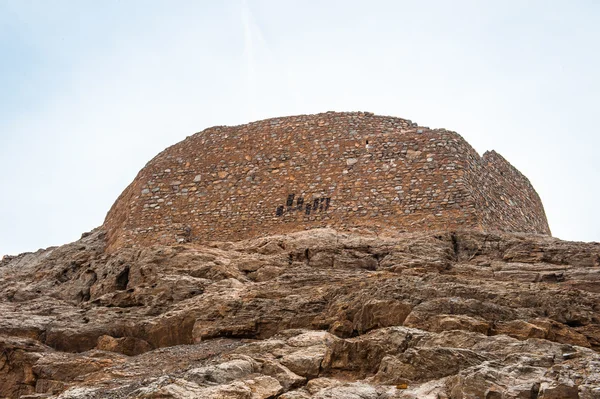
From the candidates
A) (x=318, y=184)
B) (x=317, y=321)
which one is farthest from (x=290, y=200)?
(x=317, y=321)

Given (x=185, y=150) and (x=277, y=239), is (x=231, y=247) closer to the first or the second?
(x=277, y=239)

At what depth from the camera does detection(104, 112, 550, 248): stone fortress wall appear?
17.6m

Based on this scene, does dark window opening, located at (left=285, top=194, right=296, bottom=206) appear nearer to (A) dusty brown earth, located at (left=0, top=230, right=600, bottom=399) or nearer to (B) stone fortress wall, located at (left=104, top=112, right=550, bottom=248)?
(B) stone fortress wall, located at (left=104, top=112, right=550, bottom=248)

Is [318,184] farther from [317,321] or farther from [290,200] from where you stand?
[317,321]

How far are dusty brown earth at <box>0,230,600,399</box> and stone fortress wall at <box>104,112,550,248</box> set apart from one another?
2.22 meters

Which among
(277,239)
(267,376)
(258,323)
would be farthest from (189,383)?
(277,239)

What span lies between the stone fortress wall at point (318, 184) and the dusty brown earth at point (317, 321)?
222cm

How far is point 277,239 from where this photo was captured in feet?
51.0

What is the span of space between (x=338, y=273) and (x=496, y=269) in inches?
95.3

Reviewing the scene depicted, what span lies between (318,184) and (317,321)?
27.3ft

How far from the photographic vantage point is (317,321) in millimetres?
10641

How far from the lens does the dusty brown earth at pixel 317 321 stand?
8.12 metres

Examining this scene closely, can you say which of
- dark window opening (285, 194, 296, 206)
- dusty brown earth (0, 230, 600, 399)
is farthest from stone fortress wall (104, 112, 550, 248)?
dusty brown earth (0, 230, 600, 399)

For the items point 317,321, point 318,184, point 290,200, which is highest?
point 318,184
